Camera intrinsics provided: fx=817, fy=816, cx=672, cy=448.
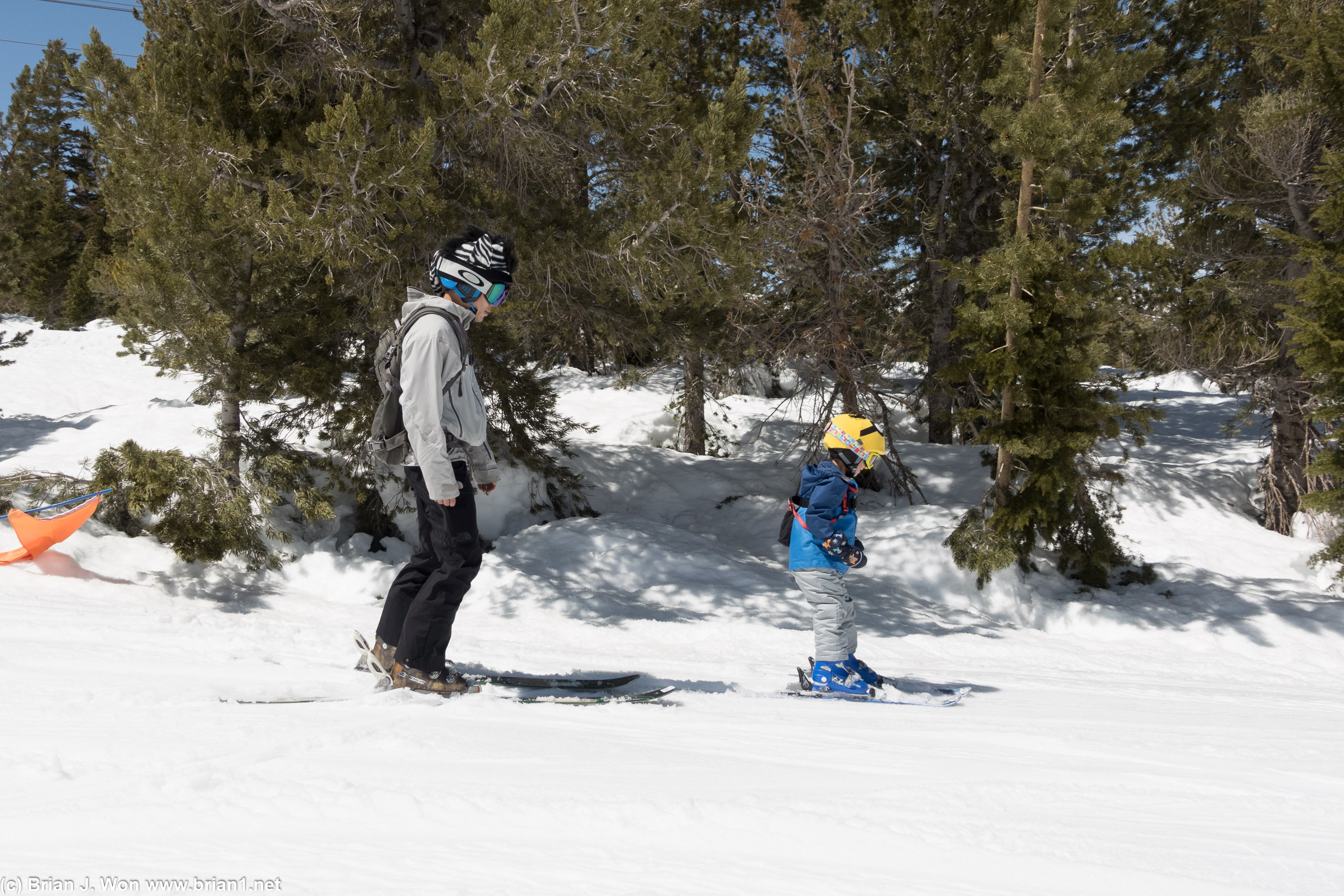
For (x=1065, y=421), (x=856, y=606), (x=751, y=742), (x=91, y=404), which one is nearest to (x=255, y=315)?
(x=751, y=742)

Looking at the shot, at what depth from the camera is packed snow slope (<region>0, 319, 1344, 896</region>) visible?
79.3 inches

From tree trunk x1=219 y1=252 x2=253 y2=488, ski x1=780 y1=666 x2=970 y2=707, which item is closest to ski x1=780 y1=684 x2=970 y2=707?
ski x1=780 y1=666 x2=970 y2=707

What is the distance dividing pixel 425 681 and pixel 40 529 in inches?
169

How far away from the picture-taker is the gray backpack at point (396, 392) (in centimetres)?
365

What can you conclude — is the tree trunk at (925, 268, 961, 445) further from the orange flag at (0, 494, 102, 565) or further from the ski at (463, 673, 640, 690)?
the orange flag at (0, 494, 102, 565)

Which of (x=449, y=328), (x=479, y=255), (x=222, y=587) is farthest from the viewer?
(x=222, y=587)

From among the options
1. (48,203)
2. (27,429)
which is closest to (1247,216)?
(27,429)

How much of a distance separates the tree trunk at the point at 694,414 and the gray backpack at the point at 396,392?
7.15 m

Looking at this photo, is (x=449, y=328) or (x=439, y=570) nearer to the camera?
(x=449, y=328)

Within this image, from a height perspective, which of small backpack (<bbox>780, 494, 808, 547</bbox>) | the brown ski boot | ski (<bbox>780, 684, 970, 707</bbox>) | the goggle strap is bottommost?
ski (<bbox>780, 684, 970, 707</bbox>)

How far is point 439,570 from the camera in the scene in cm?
372

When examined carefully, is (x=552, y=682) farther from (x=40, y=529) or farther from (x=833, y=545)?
(x=40, y=529)

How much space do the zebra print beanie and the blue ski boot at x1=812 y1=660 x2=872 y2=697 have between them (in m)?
2.70

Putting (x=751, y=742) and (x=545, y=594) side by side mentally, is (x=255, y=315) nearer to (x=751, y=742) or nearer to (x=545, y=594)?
(x=545, y=594)
